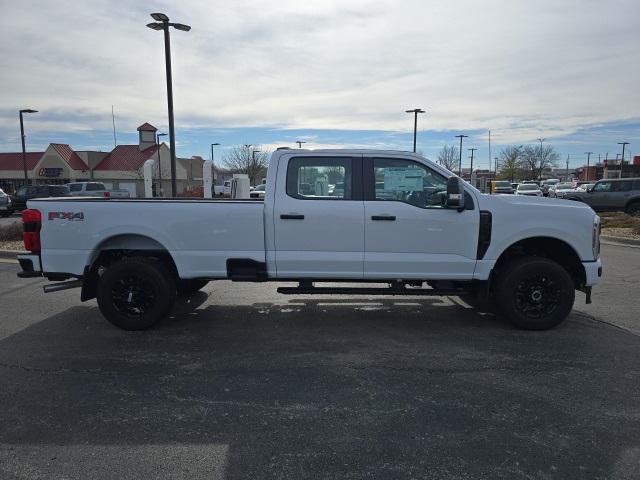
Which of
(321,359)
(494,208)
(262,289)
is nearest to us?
(321,359)

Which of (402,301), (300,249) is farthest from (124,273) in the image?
(402,301)

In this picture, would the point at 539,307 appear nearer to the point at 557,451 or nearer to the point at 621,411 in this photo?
the point at 621,411

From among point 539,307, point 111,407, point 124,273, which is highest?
point 124,273

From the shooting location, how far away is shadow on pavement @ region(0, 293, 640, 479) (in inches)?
120

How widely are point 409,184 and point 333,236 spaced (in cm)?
105

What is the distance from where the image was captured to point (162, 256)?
19.2 ft

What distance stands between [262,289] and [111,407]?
163 inches

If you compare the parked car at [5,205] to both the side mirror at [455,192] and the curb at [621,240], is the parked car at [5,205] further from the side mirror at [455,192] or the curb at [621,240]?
the curb at [621,240]

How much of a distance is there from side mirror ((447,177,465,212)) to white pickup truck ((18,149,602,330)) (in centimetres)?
13

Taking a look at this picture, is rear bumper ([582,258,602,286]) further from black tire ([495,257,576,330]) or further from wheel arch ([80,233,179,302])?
wheel arch ([80,233,179,302])

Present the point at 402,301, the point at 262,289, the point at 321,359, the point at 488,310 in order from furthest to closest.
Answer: the point at 262,289, the point at 402,301, the point at 488,310, the point at 321,359

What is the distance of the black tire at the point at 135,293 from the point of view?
557 centimetres

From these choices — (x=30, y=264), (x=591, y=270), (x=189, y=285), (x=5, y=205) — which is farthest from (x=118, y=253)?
(x=5, y=205)

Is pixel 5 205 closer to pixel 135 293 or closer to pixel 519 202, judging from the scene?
pixel 135 293
